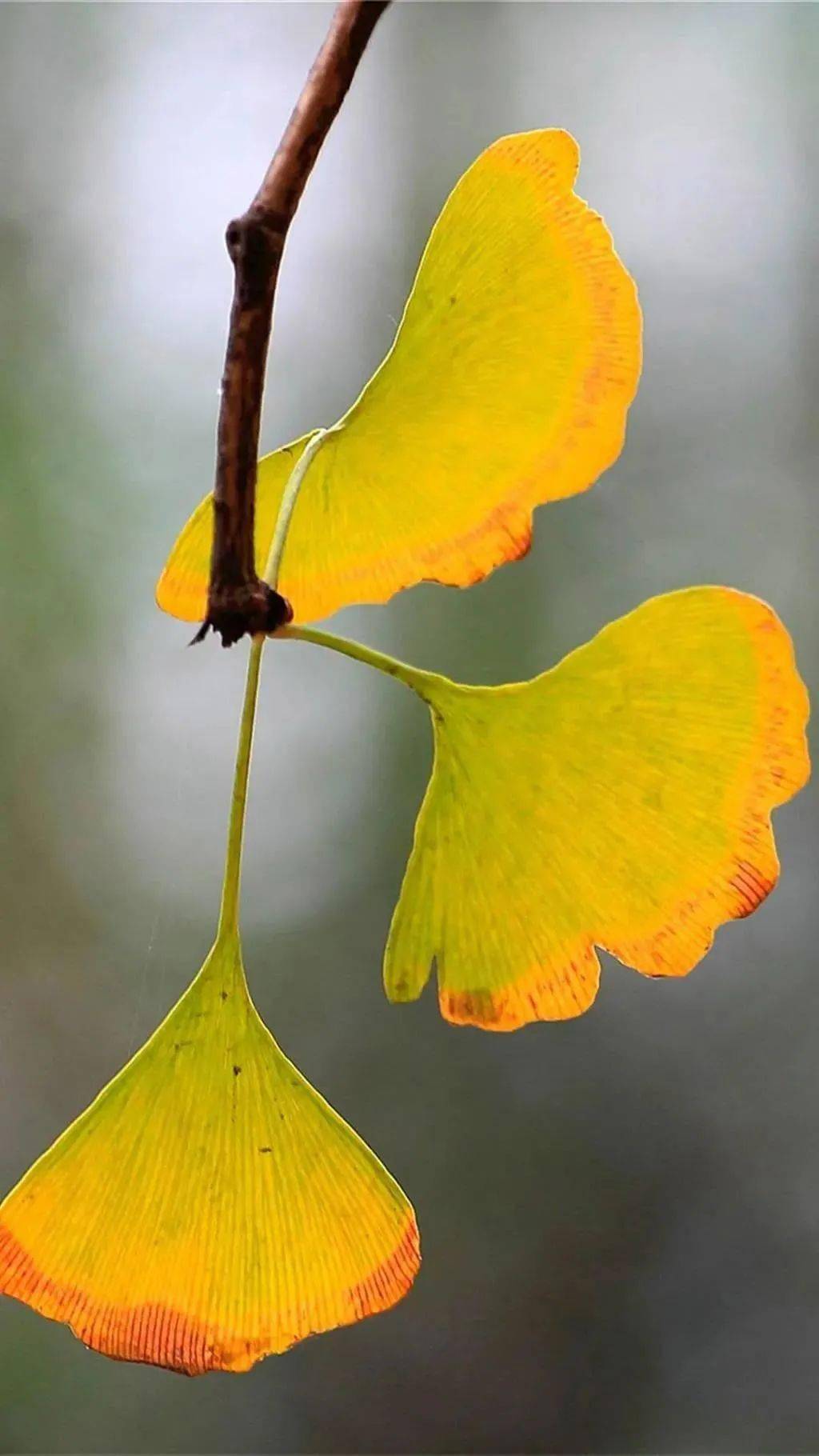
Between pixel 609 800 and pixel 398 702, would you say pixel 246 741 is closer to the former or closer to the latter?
pixel 609 800

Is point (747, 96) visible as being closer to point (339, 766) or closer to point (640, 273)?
point (640, 273)

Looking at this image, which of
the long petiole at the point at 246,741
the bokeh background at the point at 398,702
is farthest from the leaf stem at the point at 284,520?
the bokeh background at the point at 398,702

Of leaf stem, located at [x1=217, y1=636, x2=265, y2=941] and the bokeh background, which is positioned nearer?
leaf stem, located at [x1=217, y1=636, x2=265, y2=941]

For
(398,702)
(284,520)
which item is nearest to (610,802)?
(284,520)

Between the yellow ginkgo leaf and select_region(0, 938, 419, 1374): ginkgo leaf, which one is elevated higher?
the yellow ginkgo leaf

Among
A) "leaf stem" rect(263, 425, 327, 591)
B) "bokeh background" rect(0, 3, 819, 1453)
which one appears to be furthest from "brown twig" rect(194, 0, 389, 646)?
"bokeh background" rect(0, 3, 819, 1453)

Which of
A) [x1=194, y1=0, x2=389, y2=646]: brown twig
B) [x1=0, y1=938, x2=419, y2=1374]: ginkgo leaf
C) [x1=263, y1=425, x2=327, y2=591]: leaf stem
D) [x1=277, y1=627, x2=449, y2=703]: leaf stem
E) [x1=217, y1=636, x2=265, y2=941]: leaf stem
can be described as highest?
[x1=194, y1=0, x2=389, y2=646]: brown twig

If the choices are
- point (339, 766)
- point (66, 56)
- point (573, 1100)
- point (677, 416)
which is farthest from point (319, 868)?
point (66, 56)

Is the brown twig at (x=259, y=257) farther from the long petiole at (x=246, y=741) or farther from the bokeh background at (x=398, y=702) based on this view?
the bokeh background at (x=398, y=702)

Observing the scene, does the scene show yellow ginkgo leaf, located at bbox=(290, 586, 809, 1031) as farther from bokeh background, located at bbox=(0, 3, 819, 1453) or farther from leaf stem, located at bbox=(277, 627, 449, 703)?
bokeh background, located at bbox=(0, 3, 819, 1453)
